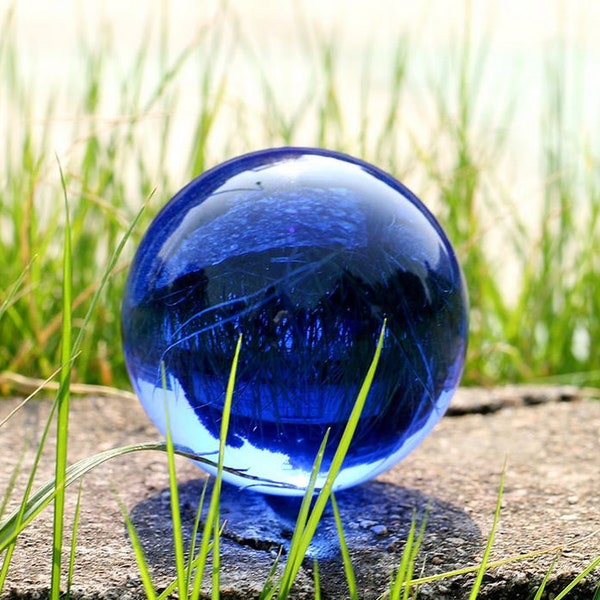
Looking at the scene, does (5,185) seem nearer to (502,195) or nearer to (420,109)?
(420,109)

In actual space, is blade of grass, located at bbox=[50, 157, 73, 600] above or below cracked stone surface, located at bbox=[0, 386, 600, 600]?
above

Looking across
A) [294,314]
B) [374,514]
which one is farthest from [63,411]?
[374,514]

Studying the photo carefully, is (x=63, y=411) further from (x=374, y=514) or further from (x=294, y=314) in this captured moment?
(x=374, y=514)

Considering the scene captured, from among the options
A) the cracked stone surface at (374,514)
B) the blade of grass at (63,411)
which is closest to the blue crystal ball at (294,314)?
the cracked stone surface at (374,514)


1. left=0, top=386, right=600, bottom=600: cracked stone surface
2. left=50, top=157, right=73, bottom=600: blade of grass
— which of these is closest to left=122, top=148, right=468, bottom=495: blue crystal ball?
left=0, top=386, right=600, bottom=600: cracked stone surface

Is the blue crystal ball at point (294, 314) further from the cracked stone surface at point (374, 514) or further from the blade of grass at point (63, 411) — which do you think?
the blade of grass at point (63, 411)

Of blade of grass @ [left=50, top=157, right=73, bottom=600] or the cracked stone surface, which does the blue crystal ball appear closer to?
the cracked stone surface
